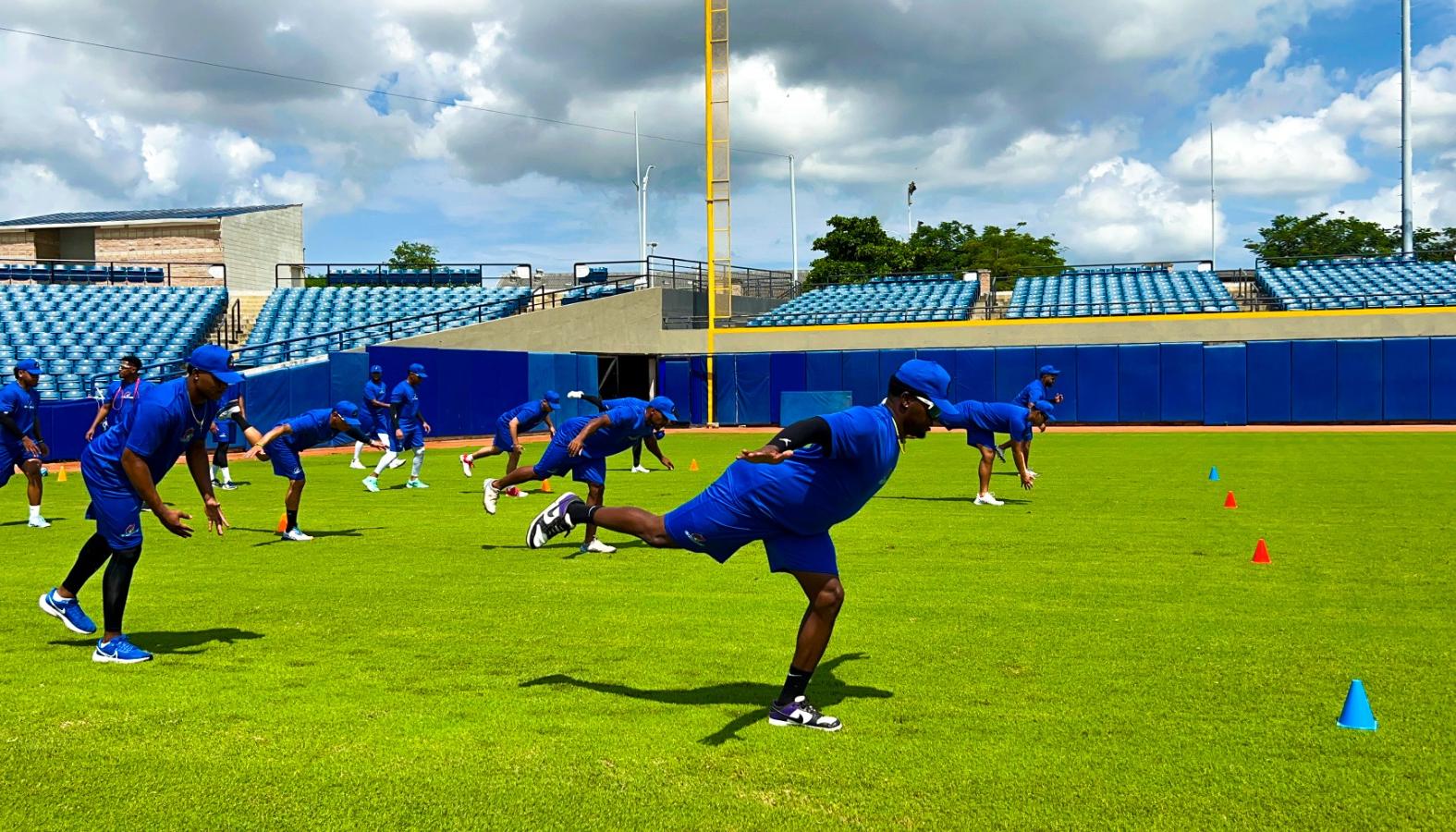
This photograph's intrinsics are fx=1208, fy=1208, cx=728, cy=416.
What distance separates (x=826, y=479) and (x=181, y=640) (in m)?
4.92

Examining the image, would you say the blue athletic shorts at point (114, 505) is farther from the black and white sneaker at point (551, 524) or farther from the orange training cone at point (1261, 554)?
the orange training cone at point (1261, 554)

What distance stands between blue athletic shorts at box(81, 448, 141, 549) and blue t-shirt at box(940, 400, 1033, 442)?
38.5 feet

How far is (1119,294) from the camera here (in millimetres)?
49844

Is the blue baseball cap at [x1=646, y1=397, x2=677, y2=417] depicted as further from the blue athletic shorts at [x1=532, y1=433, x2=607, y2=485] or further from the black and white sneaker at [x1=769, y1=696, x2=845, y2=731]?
the black and white sneaker at [x1=769, y1=696, x2=845, y2=731]

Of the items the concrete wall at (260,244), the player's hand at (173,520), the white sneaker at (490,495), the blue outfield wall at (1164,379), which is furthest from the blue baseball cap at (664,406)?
the concrete wall at (260,244)

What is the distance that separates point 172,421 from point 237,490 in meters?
13.4

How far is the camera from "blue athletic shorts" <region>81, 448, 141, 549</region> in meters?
7.64

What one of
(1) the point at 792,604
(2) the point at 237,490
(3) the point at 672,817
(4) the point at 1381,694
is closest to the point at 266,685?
(3) the point at 672,817

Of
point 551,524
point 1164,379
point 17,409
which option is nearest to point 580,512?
point 551,524

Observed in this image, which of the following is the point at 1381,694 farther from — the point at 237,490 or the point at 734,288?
the point at 734,288

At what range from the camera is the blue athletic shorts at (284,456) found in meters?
14.4

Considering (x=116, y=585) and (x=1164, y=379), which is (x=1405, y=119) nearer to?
(x=1164, y=379)

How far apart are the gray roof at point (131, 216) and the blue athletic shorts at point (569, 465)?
4290 centimetres

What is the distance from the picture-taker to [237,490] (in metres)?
20.2
